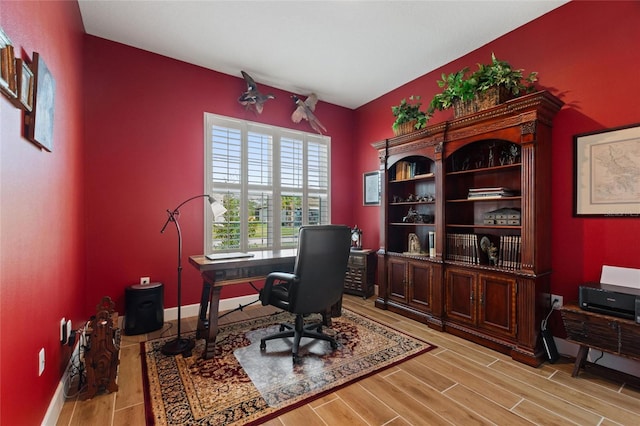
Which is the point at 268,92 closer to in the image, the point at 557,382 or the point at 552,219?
the point at 552,219

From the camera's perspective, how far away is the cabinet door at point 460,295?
2785mm

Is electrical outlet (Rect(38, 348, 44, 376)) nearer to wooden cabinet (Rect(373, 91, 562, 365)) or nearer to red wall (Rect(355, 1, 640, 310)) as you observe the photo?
wooden cabinet (Rect(373, 91, 562, 365))

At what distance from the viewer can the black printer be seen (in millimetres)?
1935

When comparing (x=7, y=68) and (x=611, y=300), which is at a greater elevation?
(x=7, y=68)

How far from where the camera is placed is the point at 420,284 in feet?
10.7

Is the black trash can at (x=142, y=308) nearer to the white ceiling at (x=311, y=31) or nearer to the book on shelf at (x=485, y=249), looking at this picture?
the white ceiling at (x=311, y=31)

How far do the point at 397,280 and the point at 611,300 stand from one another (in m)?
1.90

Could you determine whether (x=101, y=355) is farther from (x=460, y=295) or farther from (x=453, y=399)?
(x=460, y=295)

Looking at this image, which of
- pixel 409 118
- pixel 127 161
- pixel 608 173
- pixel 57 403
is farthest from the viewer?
pixel 409 118

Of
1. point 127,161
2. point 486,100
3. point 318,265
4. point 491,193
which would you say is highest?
point 486,100

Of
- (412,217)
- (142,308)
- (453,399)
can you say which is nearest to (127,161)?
(142,308)

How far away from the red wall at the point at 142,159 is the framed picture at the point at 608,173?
3687mm

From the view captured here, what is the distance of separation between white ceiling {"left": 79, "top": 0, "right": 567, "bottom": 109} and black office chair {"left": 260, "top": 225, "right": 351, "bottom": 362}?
1.98 metres

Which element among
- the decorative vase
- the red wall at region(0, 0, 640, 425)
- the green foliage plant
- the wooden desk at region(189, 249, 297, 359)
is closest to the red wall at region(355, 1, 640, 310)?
the red wall at region(0, 0, 640, 425)
